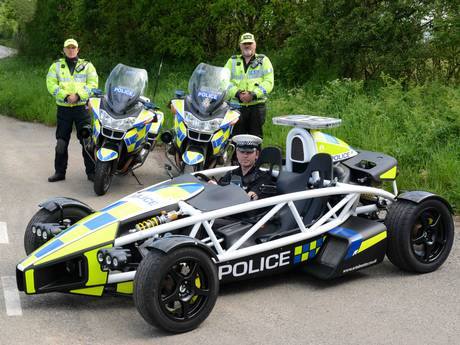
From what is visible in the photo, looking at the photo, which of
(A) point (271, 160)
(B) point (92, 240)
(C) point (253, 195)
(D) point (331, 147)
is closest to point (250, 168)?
(A) point (271, 160)

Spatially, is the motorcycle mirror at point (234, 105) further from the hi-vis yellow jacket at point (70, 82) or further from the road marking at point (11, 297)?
the road marking at point (11, 297)

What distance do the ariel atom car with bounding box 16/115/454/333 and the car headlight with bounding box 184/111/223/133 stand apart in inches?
105

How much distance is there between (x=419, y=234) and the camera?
7168 mm

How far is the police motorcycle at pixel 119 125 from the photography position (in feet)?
34.3

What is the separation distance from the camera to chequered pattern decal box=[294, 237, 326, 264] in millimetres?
6652

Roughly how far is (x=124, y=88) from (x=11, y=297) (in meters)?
5.17

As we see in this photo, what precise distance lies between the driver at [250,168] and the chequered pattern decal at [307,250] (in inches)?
26.5

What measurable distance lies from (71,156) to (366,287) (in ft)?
26.0

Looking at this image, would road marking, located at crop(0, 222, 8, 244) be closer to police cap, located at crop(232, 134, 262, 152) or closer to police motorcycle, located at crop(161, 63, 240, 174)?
police motorcycle, located at crop(161, 63, 240, 174)

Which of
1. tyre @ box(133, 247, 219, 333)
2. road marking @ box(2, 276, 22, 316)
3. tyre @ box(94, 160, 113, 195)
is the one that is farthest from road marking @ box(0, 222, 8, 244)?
tyre @ box(133, 247, 219, 333)

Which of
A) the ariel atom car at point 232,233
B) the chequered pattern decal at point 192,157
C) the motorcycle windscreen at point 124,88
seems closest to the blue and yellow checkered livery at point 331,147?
the ariel atom car at point 232,233

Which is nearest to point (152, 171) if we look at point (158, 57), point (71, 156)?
point (71, 156)

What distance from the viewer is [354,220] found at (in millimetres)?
7090

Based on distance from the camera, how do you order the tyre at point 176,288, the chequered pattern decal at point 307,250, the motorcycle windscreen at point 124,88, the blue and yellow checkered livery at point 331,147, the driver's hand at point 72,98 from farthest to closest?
the driver's hand at point 72,98, the motorcycle windscreen at point 124,88, the blue and yellow checkered livery at point 331,147, the chequered pattern decal at point 307,250, the tyre at point 176,288
